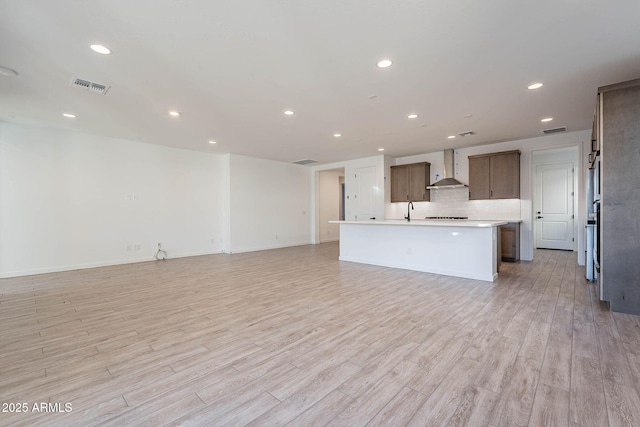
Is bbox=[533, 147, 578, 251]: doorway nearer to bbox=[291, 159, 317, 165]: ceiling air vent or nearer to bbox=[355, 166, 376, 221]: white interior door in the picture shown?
bbox=[355, 166, 376, 221]: white interior door

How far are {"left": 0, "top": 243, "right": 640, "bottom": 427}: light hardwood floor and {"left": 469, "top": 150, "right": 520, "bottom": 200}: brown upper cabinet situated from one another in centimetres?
270

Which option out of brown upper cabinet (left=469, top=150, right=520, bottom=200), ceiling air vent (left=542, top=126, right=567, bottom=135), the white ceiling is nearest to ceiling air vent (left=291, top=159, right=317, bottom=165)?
the white ceiling

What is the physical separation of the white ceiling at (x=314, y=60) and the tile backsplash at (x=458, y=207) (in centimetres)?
220

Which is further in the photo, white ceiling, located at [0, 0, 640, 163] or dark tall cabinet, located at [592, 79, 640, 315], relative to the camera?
dark tall cabinet, located at [592, 79, 640, 315]

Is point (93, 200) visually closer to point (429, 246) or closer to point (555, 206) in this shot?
point (429, 246)

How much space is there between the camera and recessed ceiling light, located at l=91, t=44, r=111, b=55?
2.61m

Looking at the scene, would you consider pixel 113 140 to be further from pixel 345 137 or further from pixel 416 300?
pixel 416 300

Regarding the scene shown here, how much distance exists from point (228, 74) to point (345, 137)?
3.25 metres

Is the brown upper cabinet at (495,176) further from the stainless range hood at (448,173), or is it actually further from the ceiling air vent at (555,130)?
the ceiling air vent at (555,130)

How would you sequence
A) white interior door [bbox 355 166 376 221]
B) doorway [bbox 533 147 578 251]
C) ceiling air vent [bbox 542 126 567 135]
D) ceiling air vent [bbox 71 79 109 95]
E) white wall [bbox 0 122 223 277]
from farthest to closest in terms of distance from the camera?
white interior door [bbox 355 166 376 221] < doorway [bbox 533 147 578 251] < ceiling air vent [bbox 542 126 567 135] < white wall [bbox 0 122 223 277] < ceiling air vent [bbox 71 79 109 95]

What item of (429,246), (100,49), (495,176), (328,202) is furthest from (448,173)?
(100,49)

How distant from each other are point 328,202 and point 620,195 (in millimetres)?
8027

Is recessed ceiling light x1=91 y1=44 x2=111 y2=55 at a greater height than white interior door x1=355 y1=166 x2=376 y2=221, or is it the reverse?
recessed ceiling light x1=91 y1=44 x2=111 y2=55

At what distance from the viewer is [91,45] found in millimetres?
2598
